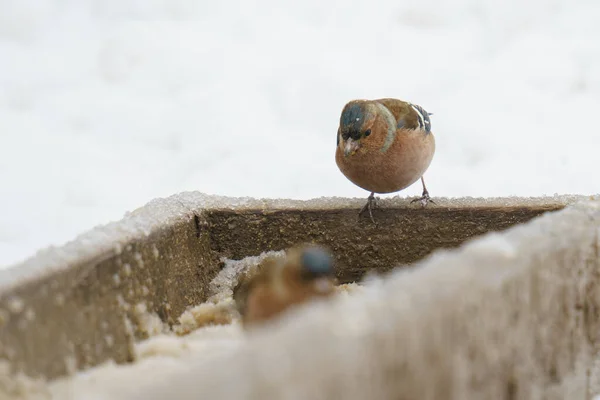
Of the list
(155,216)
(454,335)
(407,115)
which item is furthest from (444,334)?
(407,115)

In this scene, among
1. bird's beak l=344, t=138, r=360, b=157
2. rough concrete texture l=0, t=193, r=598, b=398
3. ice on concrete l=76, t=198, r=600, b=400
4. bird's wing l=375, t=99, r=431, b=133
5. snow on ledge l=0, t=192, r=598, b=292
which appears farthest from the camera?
bird's wing l=375, t=99, r=431, b=133

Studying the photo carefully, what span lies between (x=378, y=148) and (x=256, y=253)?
0.60m

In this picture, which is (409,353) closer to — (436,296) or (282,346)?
(436,296)

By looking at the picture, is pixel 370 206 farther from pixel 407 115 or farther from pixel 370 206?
pixel 407 115

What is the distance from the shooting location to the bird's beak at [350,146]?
3109 mm

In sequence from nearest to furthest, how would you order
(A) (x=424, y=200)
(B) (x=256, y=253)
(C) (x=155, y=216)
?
(C) (x=155, y=216), (B) (x=256, y=253), (A) (x=424, y=200)

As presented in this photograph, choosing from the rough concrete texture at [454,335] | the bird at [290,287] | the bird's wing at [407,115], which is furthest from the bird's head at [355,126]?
the bird at [290,287]

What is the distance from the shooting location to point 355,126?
3.11m

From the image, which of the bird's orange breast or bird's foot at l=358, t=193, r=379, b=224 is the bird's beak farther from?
bird's foot at l=358, t=193, r=379, b=224

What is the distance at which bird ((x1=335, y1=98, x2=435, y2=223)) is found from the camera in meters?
3.12

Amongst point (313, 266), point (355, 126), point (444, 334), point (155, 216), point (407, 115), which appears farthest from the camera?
point (407, 115)

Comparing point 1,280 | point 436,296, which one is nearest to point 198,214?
point 1,280

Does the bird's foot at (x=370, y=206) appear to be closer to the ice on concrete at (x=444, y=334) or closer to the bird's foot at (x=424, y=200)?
the bird's foot at (x=424, y=200)

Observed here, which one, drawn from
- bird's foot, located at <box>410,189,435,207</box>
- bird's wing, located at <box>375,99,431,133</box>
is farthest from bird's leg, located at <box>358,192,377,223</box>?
bird's wing, located at <box>375,99,431,133</box>
